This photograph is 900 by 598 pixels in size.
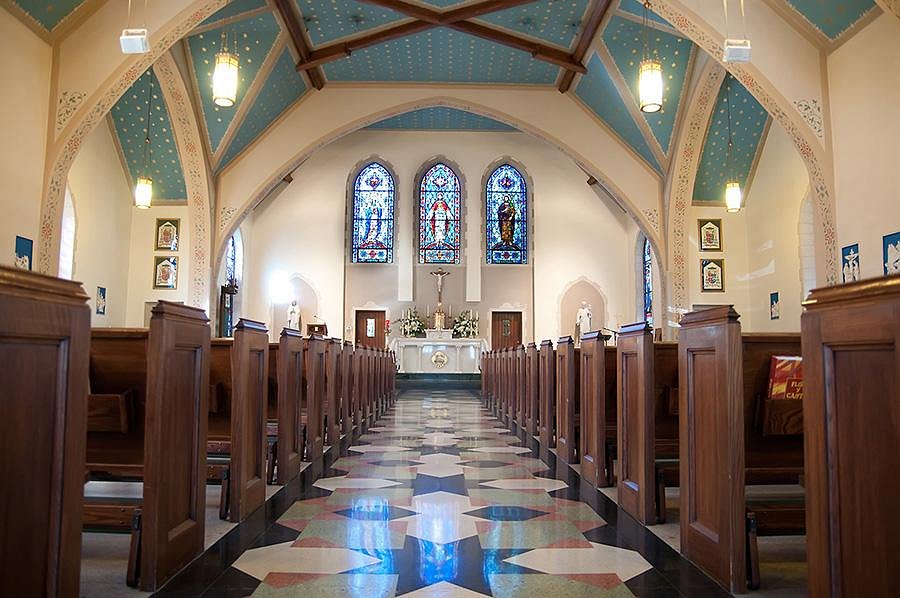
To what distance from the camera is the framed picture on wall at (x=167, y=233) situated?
11.2 metres

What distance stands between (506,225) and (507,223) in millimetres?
53

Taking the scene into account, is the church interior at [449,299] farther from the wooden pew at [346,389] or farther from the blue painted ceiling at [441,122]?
the blue painted ceiling at [441,122]

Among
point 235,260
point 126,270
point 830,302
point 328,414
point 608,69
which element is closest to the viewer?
point 830,302

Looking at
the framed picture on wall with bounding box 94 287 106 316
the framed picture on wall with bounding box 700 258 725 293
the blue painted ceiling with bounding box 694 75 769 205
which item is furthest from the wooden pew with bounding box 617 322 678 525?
the framed picture on wall with bounding box 94 287 106 316

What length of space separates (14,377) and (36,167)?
20.0 feet


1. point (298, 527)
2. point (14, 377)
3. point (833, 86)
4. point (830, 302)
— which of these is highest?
point (833, 86)

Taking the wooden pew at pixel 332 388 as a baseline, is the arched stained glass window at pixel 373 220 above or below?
above

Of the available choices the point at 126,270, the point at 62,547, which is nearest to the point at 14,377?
the point at 62,547

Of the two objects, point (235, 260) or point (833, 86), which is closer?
point (833, 86)

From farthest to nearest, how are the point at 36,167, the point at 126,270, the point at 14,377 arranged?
the point at 126,270
the point at 36,167
the point at 14,377

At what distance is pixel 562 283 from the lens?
16.3 meters

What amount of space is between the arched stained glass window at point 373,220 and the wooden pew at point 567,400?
11847mm

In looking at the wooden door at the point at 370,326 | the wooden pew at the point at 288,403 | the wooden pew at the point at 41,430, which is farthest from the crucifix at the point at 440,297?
the wooden pew at the point at 41,430

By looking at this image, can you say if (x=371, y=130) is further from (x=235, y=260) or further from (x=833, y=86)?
(x=833, y=86)
